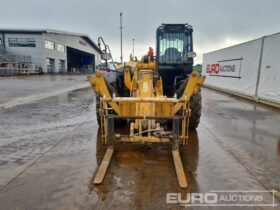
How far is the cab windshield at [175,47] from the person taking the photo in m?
7.74

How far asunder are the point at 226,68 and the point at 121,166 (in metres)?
14.1

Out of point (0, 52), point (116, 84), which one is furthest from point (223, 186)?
point (0, 52)

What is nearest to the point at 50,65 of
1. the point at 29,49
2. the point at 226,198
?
the point at 29,49

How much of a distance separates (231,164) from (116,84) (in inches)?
150

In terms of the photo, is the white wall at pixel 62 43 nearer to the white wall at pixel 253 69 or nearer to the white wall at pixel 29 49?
the white wall at pixel 29 49

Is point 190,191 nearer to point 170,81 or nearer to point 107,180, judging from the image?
point 107,180

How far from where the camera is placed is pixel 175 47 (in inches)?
308

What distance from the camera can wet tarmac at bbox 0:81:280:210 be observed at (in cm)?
296

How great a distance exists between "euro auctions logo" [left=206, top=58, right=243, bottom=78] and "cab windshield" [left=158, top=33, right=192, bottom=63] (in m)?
7.29

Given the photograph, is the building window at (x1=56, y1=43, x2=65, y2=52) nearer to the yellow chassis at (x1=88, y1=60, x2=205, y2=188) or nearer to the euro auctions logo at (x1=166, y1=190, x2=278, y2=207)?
the yellow chassis at (x1=88, y1=60, x2=205, y2=188)

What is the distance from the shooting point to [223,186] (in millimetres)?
3271

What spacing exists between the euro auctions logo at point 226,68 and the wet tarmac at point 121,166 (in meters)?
8.39

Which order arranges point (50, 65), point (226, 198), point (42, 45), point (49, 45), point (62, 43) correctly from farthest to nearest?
point (62, 43)
point (50, 65)
point (49, 45)
point (42, 45)
point (226, 198)

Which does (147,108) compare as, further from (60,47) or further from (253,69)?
(60,47)
